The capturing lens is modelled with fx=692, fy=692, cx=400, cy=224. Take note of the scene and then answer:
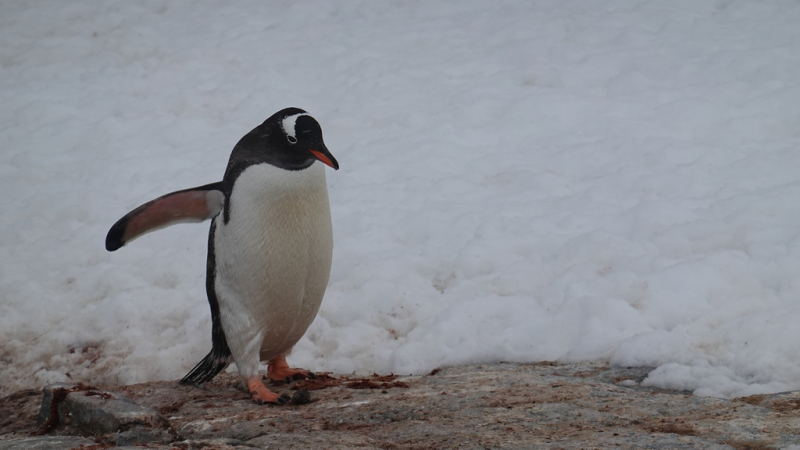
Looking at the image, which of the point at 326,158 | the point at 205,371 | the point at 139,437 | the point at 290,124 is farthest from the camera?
the point at 205,371

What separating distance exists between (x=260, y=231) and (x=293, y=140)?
402 millimetres

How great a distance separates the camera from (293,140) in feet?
9.23

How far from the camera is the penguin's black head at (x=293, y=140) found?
2773mm

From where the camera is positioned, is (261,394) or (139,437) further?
(261,394)

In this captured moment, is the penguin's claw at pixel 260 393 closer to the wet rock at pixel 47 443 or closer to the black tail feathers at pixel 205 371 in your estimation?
the black tail feathers at pixel 205 371

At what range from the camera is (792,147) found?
5137 mm

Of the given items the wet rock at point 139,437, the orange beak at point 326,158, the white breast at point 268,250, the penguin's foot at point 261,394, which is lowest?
the penguin's foot at point 261,394

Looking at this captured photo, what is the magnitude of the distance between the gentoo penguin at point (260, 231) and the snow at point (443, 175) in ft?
2.53

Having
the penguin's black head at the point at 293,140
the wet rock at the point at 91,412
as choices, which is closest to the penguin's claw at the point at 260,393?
the wet rock at the point at 91,412

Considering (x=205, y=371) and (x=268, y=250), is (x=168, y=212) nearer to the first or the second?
(x=268, y=250)

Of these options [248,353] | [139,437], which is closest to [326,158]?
[248,353]

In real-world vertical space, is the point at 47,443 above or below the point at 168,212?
below

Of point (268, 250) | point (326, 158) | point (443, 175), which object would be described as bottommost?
point (268, 250)

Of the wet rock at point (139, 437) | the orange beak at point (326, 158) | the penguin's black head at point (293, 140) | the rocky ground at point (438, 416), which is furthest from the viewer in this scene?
the penguin's black head at point (293, 140)
